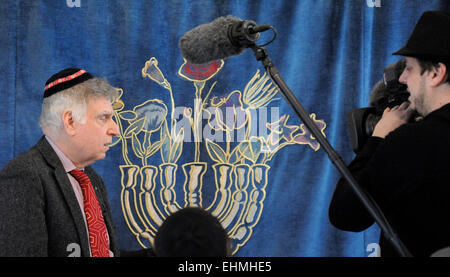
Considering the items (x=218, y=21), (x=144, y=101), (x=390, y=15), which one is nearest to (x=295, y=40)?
(x=390, y=15)

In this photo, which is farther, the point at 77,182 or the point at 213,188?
the point at 213,188

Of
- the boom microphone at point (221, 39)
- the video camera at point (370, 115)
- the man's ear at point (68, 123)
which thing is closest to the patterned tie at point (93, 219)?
the man's ear at point (68, 123)

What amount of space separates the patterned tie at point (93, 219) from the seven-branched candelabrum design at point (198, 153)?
675 mm

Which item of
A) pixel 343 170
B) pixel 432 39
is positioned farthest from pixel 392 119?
pixel 343 170

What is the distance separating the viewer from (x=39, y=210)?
4.10ft

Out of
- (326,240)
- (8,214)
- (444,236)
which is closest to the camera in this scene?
(444,236)

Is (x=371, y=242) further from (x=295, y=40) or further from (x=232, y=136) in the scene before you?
(x=295, y=40)

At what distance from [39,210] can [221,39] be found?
73cm

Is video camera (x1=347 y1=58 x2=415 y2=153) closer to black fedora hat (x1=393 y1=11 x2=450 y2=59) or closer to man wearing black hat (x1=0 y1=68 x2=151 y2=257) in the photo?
black fedora hat (x1=393 y1=11 x2=450 y2=59)

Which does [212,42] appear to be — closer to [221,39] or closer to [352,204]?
[221,39]

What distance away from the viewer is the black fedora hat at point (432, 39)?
108cm

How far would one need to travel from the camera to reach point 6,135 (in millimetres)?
2111

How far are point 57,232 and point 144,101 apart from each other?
3.33ft

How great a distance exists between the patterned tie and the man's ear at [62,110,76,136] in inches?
5.4
